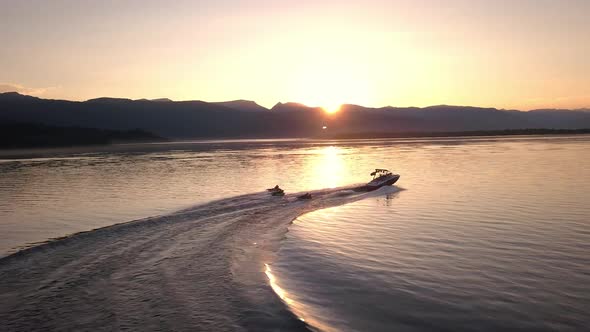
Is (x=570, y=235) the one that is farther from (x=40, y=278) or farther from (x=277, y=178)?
(x=277, y=178)

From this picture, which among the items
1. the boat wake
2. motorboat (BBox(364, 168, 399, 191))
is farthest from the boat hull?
the boat wake

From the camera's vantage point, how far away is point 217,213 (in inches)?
1021

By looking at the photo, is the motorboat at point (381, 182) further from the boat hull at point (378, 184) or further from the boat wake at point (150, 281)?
the boat wake at point (150, 281)

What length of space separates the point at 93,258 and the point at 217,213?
417 inches

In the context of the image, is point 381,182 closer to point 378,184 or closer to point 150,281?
point 378,184

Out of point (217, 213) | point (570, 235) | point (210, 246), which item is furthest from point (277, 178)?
point (570, 235)

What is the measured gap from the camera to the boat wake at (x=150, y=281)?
34.4ft

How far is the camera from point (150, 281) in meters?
13.2

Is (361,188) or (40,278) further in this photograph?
(361,188)

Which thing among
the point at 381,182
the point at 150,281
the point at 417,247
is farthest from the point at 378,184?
the point at 150,281

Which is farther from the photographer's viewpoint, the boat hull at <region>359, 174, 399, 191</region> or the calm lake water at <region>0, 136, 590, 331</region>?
the boat hull at <region>359, 174, 399, 191</region>

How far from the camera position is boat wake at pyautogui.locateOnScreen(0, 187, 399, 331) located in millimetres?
10500

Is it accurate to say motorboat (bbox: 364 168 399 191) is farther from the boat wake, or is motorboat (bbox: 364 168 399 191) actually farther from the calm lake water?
the boat wake

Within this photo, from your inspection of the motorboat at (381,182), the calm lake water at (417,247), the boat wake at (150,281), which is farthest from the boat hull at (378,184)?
the boat wake at (150,281)
